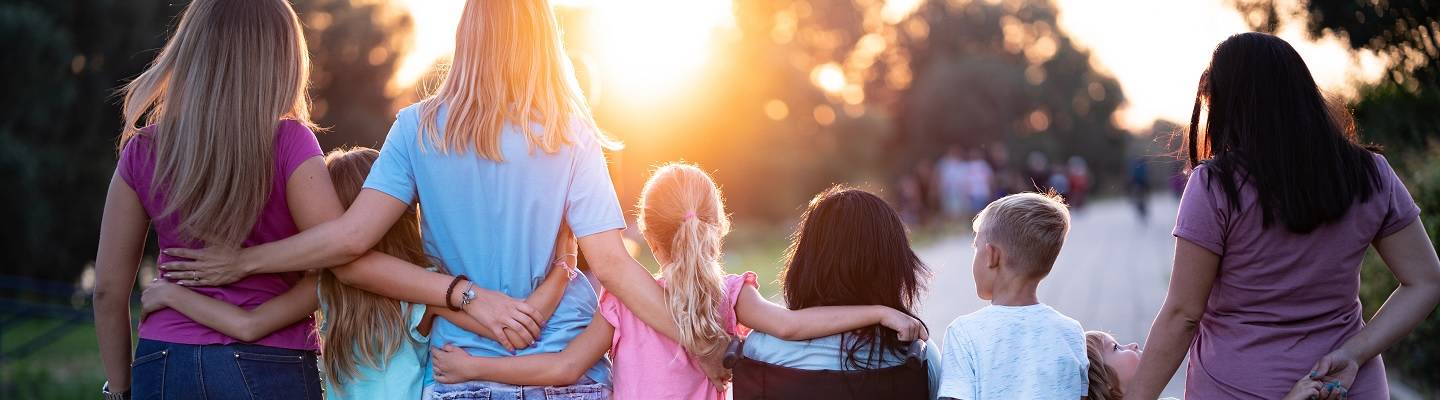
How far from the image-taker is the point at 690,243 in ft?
9.93

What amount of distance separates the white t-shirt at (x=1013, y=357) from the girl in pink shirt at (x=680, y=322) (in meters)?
0.12

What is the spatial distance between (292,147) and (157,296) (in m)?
0.47

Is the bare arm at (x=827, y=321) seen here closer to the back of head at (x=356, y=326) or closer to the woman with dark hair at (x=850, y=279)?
the woman with dark hair at (x=850, y=279)

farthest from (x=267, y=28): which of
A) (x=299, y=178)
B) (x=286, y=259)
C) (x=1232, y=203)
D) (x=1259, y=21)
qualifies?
(x=1259, y=21)

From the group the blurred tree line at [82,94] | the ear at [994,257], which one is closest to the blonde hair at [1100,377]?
the ear at [994,257]

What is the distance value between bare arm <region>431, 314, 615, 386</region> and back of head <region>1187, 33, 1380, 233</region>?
5.15 feet

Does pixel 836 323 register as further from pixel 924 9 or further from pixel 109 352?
pixel 924 9

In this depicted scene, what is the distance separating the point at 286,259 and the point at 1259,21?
6.66 meters

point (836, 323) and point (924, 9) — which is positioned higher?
point (924, 9)

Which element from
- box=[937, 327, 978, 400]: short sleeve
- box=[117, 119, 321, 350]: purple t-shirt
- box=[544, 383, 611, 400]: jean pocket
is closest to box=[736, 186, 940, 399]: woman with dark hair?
box=[937, 327, 978, 400]: short sleeve

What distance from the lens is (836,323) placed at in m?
2.93

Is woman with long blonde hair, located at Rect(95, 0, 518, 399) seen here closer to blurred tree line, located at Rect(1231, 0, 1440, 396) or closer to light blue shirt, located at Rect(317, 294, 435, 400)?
light blue shirt, located at Rect(317, 294, 435, 400)

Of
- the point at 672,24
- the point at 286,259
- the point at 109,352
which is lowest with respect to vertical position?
the point at 109,352

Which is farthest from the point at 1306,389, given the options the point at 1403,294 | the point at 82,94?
the point at 82,94
